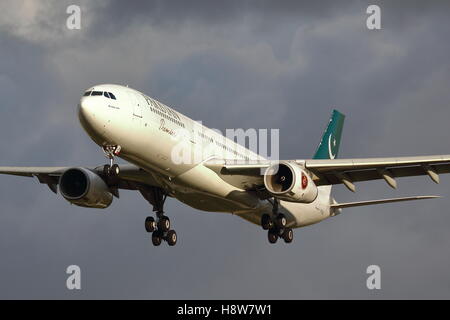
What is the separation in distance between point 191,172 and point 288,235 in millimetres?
7956

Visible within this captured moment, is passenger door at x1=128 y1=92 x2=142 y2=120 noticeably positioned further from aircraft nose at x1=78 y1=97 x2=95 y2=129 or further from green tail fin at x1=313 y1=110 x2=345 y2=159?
green tail fin at x1=313 y1=110 x2=345 y2=159

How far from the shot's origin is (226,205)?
49.3m

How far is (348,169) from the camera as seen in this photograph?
Result: 157ft

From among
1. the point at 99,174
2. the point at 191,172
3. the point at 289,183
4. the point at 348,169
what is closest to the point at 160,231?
the point at 99,174

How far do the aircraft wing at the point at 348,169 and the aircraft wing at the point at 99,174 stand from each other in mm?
3687

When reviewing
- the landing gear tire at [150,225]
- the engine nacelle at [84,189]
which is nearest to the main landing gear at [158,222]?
the landing gear tire at [150,225]

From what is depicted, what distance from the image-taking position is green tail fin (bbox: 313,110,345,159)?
6075 cm

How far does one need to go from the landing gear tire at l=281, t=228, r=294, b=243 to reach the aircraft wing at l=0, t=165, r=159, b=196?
6.79m

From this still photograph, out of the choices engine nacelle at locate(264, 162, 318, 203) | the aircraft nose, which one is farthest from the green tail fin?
the aircraft nose

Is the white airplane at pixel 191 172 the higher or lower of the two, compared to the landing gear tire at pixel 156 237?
higher

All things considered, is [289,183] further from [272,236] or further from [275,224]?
[272,236]

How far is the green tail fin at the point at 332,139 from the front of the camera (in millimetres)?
60750

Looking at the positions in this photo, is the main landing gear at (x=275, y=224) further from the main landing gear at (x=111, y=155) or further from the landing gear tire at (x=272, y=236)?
the main landing gear at (x=111, y=155)

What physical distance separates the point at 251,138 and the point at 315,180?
3.80 m
